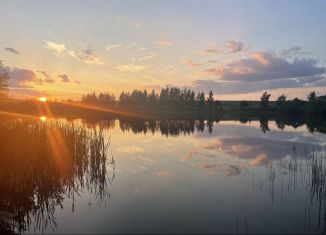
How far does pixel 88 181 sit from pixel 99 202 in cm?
307

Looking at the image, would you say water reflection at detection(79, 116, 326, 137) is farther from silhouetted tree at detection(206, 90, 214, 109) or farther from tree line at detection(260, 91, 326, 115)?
silhouetted tree at detection(206, 90, 214, 109)

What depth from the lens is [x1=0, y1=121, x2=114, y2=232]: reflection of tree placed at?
1076 cm

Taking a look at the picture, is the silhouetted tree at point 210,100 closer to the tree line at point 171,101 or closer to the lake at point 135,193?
the tree line at point 171,101

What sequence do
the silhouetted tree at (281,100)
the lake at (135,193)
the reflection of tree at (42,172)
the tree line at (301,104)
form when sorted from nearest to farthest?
the lake at (135,193) < the reflection of tree at (42,172) < the tree line at (301,104) < the silhouetted tree at (281,100)

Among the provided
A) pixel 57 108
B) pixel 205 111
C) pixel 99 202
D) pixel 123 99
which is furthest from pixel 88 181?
pixel 123 99

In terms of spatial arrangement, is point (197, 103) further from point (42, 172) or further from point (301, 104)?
point (42, 172)

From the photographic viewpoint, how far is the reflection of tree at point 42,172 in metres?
10.8

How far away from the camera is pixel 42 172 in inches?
512

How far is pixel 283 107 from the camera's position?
479ft

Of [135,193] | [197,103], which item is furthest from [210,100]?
[135,193]

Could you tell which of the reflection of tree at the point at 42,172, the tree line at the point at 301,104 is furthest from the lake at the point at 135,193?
the tree line at the point at 301,104

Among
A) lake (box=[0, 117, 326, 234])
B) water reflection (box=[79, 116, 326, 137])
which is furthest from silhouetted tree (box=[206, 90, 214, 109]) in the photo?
lake (box=[0, 117, 326, 234])

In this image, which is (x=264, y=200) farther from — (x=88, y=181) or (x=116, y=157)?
(x=116, y=157)

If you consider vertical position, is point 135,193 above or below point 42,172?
below
